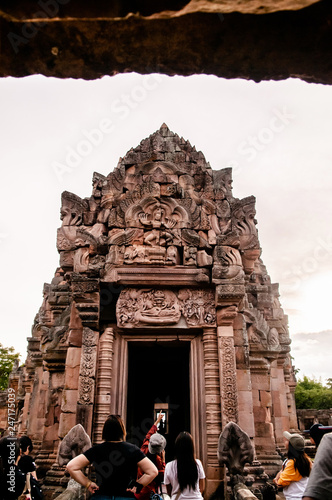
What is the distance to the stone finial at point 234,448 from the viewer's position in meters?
5.71

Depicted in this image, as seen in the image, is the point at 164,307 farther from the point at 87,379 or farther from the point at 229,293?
the point at 87,379

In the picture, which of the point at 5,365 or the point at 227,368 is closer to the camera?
the point at 227,368

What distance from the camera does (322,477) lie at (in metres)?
1.96

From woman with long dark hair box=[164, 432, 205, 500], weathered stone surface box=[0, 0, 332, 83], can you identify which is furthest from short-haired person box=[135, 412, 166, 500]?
weathered stone surface box=[0, 0, 332, 83]

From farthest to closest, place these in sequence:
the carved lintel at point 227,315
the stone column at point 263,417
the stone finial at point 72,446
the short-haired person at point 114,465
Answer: the stone column at point 263,417 < the carved lintel at point 227,315 < the stone finial at point 72,446 < the short-haired person at point 114,465

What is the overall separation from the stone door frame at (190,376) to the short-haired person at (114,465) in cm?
350

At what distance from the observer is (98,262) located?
23.9 feet

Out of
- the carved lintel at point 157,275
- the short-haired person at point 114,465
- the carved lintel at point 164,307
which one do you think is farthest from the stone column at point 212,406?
the short-haired person at point 114,465

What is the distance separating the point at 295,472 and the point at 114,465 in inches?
87.1

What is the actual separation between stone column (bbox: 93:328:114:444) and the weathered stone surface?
5.54 metres

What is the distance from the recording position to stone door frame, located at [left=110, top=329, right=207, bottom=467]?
662 cm

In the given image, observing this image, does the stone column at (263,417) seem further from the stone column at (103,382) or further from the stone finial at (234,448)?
the stone column at (103,382)

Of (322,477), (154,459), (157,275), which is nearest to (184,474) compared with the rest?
(154,459)

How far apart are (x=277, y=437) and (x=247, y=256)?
5.84 meters
